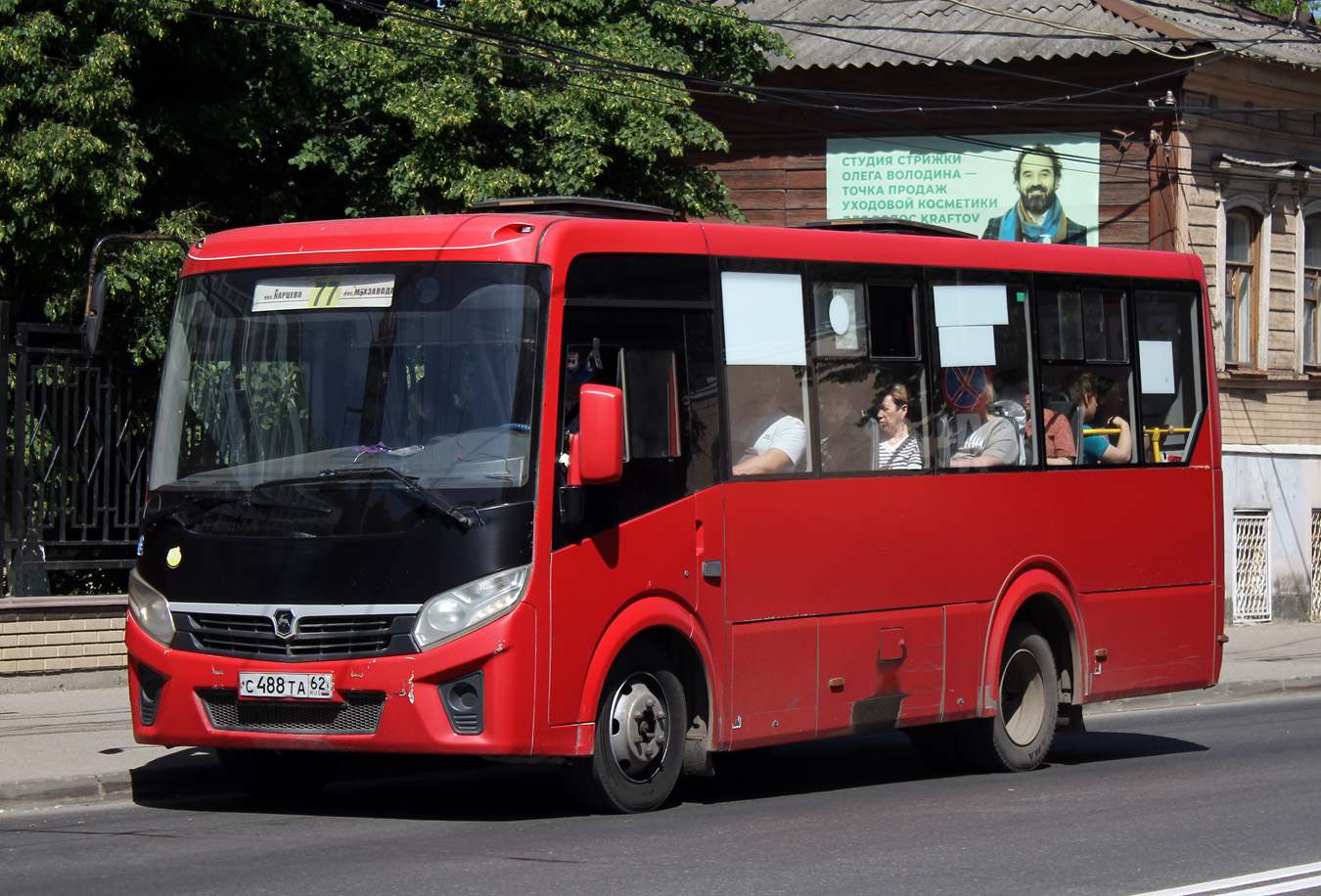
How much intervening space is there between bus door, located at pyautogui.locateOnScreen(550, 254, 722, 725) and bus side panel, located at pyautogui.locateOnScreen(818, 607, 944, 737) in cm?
97

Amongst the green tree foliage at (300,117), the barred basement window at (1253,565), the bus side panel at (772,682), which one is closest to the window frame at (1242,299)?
the barred basement window at (1253,565)

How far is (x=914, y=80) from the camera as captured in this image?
2434 centimetres

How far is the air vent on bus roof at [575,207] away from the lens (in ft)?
29.6

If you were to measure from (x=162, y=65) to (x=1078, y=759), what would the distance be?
33.4 feet

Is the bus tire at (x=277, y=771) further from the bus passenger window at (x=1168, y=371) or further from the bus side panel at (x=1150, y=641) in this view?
the bus passenger window at (x=1168, y=371)

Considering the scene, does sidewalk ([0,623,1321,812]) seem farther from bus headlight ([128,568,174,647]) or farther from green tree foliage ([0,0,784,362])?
green tree foliage ([0,0,784,362])

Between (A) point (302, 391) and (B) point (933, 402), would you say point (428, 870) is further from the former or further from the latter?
(B) point (933, 402)

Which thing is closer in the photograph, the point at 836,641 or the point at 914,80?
the point at 836,641

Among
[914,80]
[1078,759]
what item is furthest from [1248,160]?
[1078,759]

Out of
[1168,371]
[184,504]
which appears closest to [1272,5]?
[1168,371]

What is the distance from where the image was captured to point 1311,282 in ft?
84.1

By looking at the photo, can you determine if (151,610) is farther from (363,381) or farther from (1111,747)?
(1111,747)

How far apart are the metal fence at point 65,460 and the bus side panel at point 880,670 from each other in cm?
593

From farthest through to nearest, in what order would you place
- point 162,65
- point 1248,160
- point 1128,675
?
point 1248,160 < point 162,65 < point 1128,675
